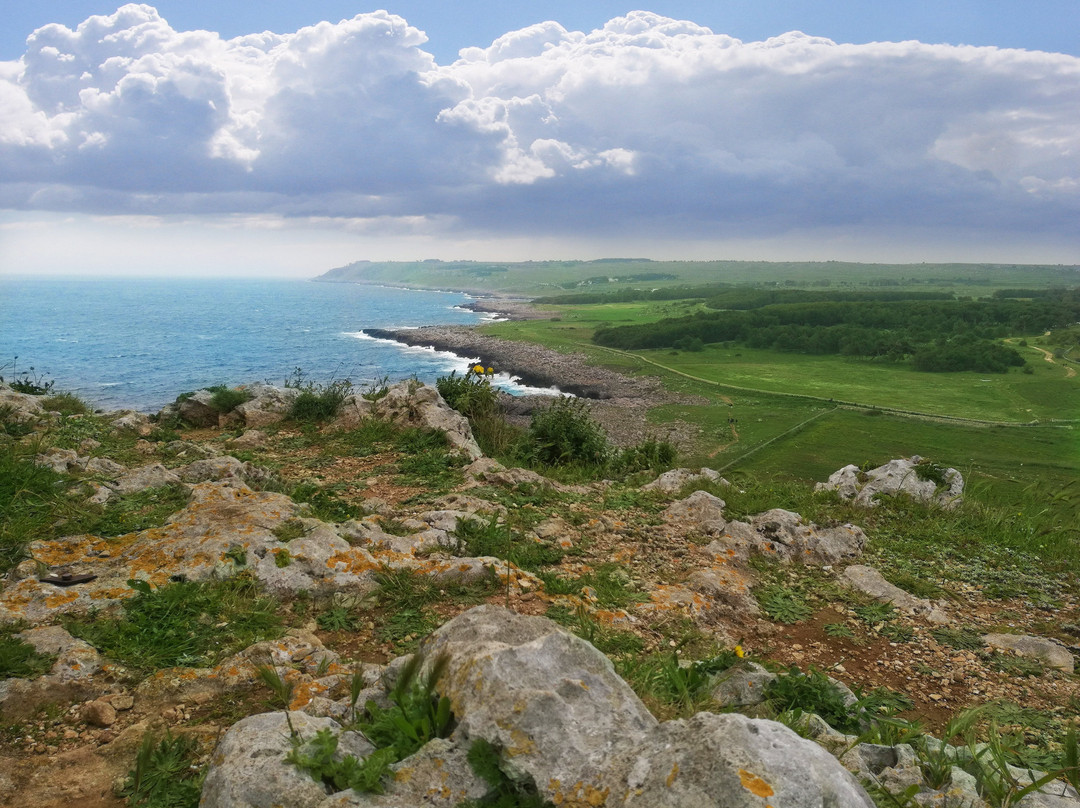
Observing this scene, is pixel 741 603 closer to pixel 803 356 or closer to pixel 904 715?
pixel 904 715

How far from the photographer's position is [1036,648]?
646 cm

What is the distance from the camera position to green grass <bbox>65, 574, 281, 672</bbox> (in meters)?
4.58

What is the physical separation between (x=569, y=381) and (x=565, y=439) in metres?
74.9

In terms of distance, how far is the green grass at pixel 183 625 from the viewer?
4578mm

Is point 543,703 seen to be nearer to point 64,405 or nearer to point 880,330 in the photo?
point 64,405

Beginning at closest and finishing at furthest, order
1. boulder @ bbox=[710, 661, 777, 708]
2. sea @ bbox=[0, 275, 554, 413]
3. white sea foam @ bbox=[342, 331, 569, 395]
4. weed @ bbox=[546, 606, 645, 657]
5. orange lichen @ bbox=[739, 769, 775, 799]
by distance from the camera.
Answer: orange lichen @ bbox=[739, 769, 775, 799] < boulder @ bbox=[710, 661, 777, 708] < weed @ bbox=[546, 606, 645, 657] < sea @ bbox=[0, 275, 554, 413] < white sea foam @ bbox=[342, 331, 569, 395]

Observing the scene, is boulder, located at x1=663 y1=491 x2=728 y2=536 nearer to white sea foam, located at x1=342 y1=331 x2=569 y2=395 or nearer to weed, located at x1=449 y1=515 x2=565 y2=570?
weed, located at x1=449 y1=515 x2=565 y2=570

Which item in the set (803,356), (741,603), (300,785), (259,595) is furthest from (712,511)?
(803,356)

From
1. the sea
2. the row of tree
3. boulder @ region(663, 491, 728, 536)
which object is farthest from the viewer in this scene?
the row of tree

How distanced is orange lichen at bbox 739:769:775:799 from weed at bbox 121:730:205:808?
9.12 ft

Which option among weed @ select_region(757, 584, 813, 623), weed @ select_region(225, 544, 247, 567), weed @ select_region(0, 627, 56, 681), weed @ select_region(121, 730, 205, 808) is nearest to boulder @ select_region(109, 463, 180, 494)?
weed @ select_region(225, 544, 247, 567)

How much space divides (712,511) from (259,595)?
22.1 ft

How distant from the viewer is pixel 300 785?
2797 millimetres

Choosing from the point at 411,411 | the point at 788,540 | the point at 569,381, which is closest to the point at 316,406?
the point at 411,411
